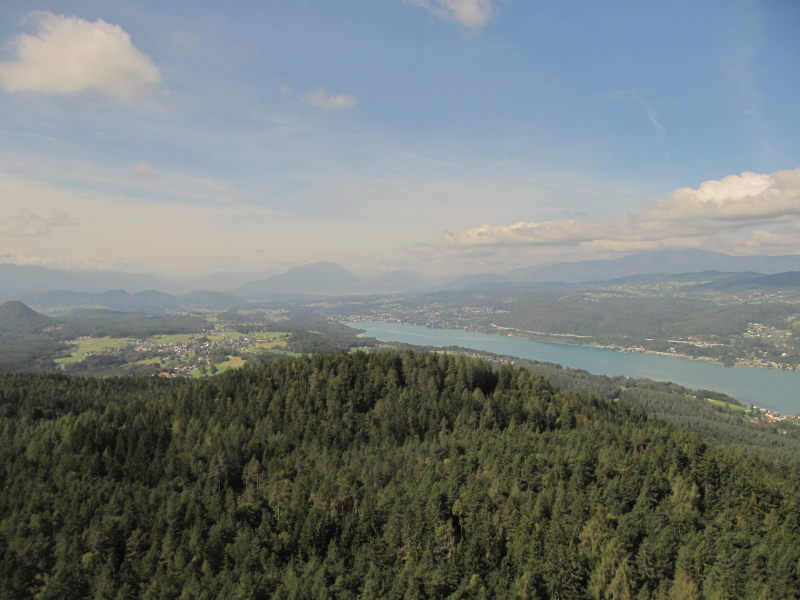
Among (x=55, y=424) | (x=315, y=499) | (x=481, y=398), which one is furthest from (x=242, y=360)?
(x=315, y=499)

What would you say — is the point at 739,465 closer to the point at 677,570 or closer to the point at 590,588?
the point at 677,570

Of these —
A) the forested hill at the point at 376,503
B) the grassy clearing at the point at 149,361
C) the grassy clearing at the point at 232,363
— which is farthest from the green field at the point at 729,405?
the grassy clearing at the point at 149,361

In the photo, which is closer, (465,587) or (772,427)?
(465,587)

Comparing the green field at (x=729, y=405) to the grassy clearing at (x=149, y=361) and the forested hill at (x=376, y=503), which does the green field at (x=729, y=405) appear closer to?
the forested hill at (x=376, y=503)

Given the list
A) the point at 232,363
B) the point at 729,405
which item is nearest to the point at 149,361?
the point at 232,363

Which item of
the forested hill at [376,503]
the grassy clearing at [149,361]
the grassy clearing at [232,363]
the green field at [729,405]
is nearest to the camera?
the forested hill at [376,503]

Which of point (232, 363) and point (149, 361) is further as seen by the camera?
point (149, 361)

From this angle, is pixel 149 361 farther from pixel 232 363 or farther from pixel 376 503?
pixel 376 503

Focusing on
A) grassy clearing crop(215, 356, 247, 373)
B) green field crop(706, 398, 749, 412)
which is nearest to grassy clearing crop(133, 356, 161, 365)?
grassy clearing crop(215, 356, 247, 373)
